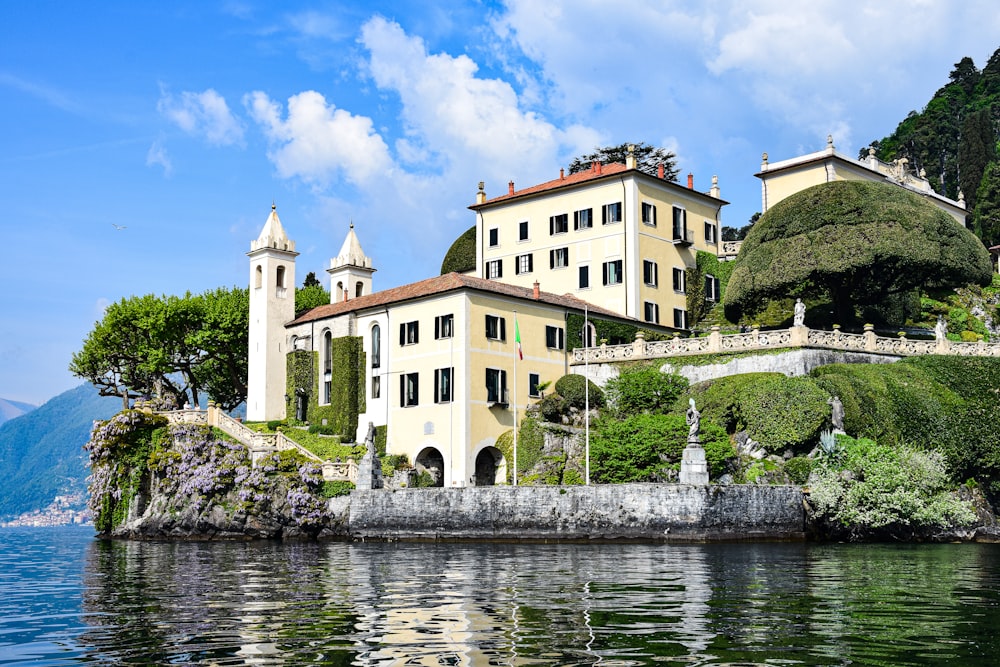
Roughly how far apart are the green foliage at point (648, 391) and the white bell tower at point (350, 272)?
86.0 ft

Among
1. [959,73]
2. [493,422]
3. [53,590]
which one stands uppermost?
[959,73]

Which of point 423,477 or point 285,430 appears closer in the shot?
point 423,477

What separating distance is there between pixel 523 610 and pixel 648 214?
4791 cm

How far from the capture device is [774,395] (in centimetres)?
4494

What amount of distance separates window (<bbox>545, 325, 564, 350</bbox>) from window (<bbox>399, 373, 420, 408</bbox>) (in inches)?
294

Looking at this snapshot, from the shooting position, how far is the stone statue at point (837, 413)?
145ft

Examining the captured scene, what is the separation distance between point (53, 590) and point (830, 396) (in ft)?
104

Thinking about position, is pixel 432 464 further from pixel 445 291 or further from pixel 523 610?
pixel 523 610

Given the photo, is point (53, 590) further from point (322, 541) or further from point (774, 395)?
point (774, 395)

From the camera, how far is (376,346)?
194 ft

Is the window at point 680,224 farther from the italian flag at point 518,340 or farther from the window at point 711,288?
the italian flag at point 518,340

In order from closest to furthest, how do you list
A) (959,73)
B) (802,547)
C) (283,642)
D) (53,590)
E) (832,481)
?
(283,642), (53,590), (802,547), (832,481), (959,73)

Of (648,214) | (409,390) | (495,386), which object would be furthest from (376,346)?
(648,214)

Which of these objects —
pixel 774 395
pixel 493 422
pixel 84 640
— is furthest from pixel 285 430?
pixel 84 640
